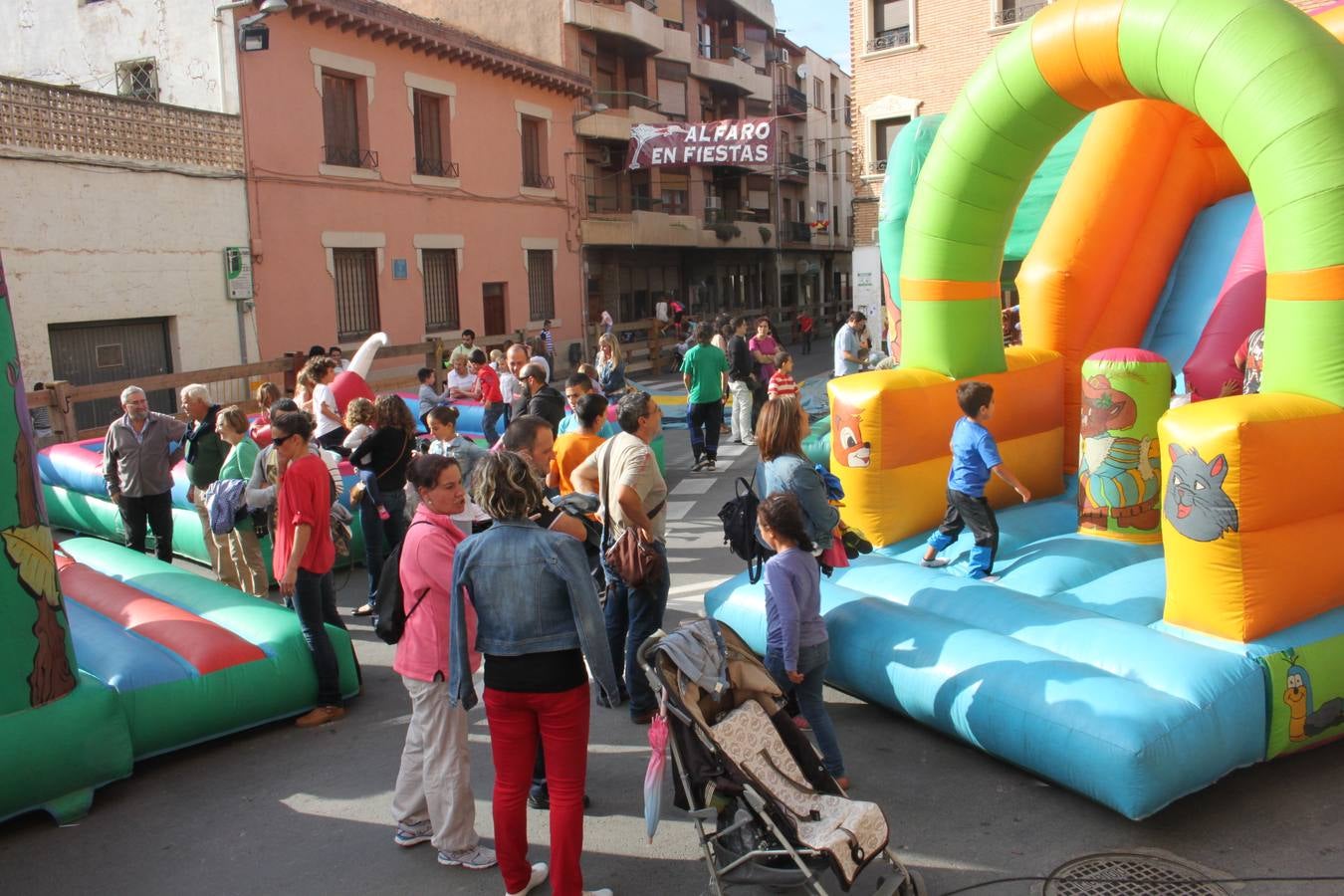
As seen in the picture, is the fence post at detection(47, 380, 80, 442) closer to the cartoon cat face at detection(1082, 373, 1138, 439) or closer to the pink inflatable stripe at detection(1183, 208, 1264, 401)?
the cartoon cat face at detection(1082, 373, 1138, 439)

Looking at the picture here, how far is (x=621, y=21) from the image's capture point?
28.8m

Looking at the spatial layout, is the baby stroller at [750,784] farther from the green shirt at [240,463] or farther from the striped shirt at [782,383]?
the striped shirt at [782,383]

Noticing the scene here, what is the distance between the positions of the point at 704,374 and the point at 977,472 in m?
5.92

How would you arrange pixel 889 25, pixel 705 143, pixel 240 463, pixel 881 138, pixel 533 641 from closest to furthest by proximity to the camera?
pixel 533 641, pixel 240 463, pixel 705 143, pixel 889 25, pixel 881 138

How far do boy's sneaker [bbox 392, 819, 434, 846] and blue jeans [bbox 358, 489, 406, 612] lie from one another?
2.69 m

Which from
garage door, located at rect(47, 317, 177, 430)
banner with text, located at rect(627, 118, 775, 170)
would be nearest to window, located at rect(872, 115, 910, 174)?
banner with text, located at rect(627, 118, 775, 170)

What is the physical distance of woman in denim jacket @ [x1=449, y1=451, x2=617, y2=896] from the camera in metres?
3.72

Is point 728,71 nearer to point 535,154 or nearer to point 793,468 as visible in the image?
point 535,154

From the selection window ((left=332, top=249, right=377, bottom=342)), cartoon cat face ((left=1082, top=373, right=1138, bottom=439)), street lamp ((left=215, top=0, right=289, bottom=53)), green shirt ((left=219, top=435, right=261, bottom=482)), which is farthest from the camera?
window ((left=332, top=249, right=377, bottom=342))

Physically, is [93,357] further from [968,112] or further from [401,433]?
[968,112]

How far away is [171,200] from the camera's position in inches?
632

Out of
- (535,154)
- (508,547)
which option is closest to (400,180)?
(535,154)

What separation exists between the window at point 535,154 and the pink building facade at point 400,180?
32 millimetres

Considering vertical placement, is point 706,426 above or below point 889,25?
below
